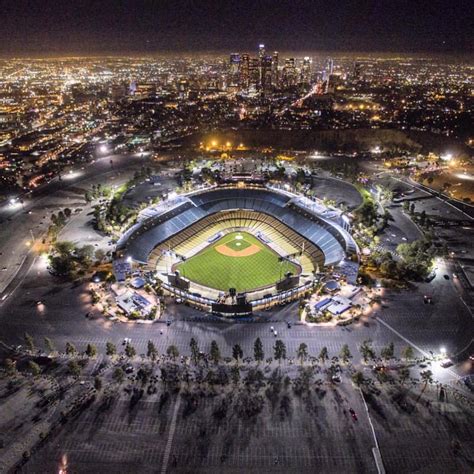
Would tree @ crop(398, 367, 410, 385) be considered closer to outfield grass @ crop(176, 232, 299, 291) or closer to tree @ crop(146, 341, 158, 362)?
outfield grass @ crop(176, 232, 299, 291)

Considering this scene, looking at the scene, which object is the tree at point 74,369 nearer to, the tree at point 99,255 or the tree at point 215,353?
the tree at point 215,353

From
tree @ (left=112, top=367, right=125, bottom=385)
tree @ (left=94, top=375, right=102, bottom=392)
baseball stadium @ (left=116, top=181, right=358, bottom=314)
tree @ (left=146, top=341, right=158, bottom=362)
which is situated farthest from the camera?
baseball stadium @ (left=116, top=181, right=358, bottom=314)

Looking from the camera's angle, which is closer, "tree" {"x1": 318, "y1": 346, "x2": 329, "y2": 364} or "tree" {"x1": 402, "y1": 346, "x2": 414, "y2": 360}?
"tree" {"x1": 402, "y1": 346, "x2": 414, "y2": 360}

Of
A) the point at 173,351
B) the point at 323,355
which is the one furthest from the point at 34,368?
the point at 323,355

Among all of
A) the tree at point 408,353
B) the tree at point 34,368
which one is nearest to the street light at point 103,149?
the tree at point 34,368

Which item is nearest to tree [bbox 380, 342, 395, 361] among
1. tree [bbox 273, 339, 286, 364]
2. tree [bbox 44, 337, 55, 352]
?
tree [bbox 273, 339, 286, 364]

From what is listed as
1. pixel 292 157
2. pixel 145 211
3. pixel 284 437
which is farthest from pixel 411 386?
pixel 292 157
